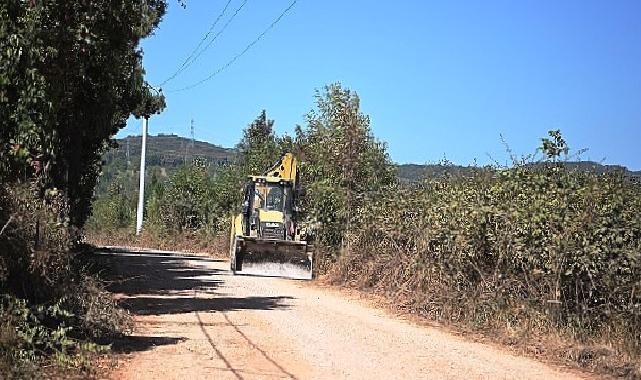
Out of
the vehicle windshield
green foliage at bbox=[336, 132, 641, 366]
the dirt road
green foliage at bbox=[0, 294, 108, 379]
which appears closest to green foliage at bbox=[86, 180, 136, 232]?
the vehicle windshield

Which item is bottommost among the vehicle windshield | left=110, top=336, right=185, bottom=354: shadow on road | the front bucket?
left=110, top=336, right=185, bottom=354: shadow on road

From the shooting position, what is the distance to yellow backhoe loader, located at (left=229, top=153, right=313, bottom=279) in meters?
25.2

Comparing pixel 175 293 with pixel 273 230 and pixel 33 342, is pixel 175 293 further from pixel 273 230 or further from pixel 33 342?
pixel 33 342

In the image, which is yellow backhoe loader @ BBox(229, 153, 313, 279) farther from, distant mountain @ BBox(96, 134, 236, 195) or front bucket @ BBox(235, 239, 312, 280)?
distant mountain @ BBox(96, 134, 236, 195)

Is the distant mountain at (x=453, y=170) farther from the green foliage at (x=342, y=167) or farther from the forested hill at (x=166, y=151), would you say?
the forested hill at (x=166, y=151)

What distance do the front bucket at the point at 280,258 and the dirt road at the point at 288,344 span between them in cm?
388

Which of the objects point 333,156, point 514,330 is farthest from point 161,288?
point 514,330

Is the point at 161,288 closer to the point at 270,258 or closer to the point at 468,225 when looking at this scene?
the point at 270,258

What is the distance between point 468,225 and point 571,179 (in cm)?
266

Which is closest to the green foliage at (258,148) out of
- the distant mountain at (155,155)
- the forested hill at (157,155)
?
the forested hill at (157,155)

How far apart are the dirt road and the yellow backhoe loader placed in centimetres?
396

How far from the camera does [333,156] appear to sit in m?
27.0

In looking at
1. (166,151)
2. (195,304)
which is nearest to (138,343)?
(195,304)

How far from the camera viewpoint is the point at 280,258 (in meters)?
25.2
